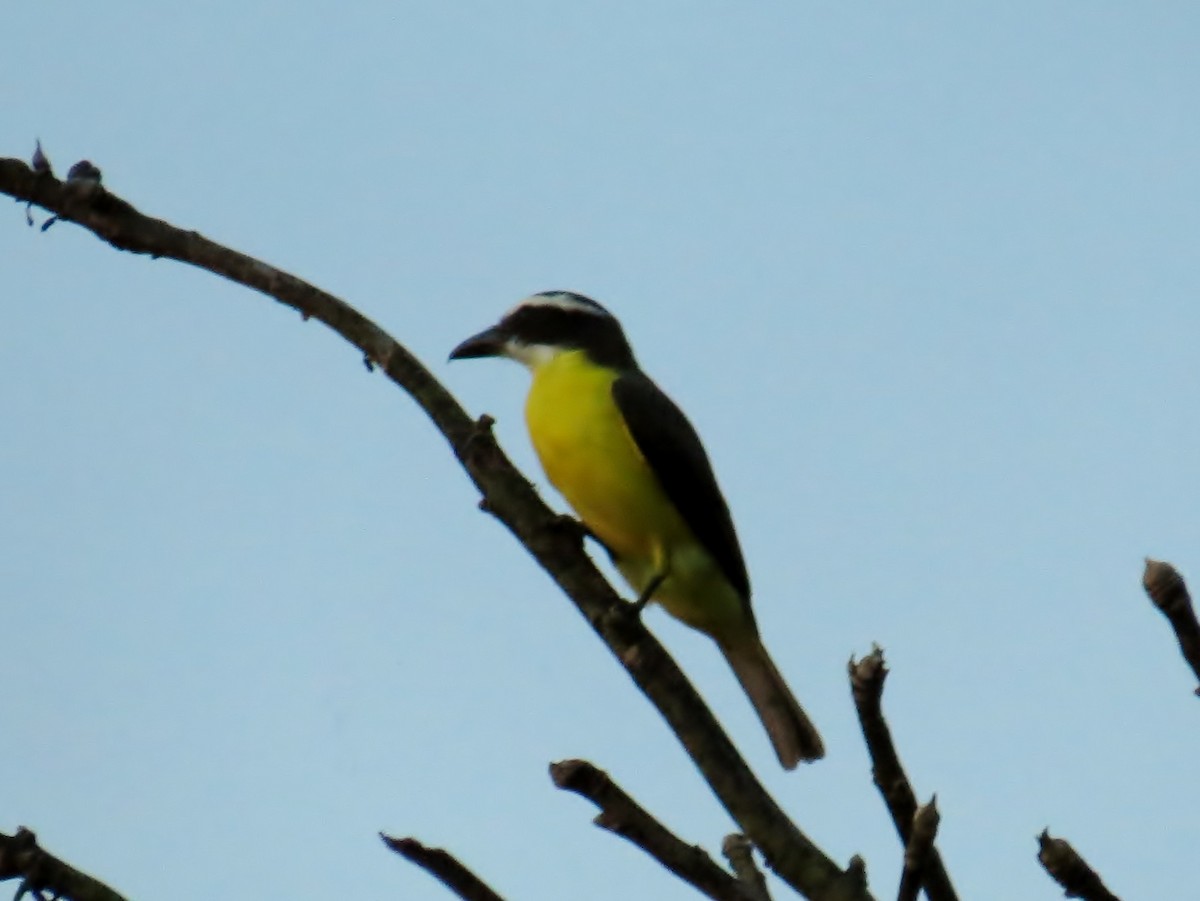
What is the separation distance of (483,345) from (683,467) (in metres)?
1.32

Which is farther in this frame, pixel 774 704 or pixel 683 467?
pixel 774 704

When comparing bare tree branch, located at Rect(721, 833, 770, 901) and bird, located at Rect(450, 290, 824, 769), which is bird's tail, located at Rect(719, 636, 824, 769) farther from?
bare tree branch, located at Rect(721, 833, 770, 901)

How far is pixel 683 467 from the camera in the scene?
22.9 feet

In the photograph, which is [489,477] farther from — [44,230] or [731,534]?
[731,534]

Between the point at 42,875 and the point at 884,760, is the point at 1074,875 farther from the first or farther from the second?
the point at 42,875

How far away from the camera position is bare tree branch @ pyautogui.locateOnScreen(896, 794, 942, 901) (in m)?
2.44

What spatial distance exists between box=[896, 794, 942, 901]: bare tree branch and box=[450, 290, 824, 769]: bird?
4243mm

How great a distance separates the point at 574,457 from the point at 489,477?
3253 mm

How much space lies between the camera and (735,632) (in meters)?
7.36

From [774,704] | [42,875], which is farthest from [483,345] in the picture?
[42,875]

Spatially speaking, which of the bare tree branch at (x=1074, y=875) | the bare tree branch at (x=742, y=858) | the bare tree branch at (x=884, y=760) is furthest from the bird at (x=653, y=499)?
the bare tree branch at (x=1074, y=875)

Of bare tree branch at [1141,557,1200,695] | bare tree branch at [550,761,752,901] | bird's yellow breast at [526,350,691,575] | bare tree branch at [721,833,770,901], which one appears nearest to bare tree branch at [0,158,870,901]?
bare tree branch at [721,833,770,901]

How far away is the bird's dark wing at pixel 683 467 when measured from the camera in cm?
695

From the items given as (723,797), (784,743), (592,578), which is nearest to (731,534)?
(784,743)
